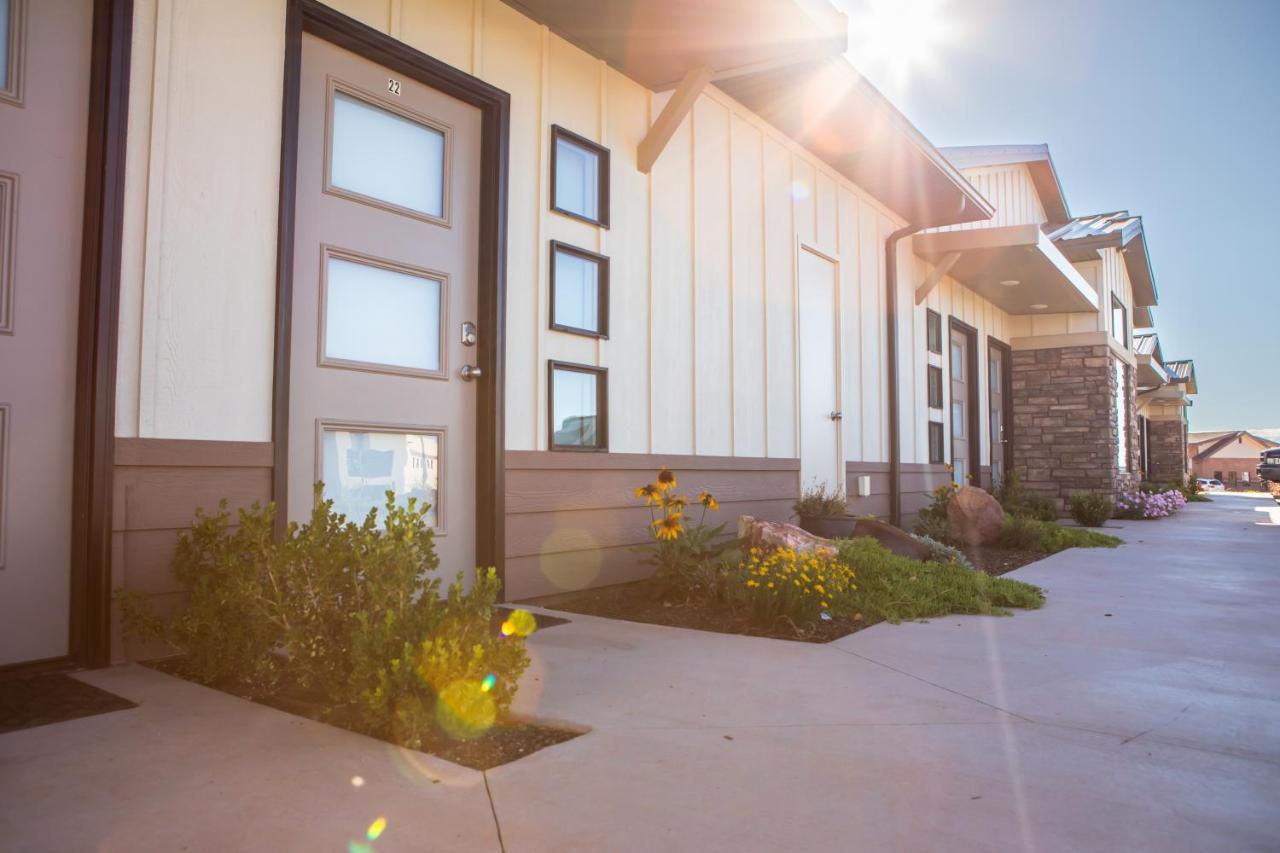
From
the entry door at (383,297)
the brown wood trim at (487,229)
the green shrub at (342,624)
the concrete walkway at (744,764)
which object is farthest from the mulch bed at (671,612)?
the green shrub at (342,624)

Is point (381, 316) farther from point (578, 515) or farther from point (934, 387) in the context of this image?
point (934, 387)

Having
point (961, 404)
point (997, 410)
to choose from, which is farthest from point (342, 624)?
point (997, 410)

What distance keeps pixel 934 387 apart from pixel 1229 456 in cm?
5484

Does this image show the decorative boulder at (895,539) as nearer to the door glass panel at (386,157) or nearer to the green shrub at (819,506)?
the green shrub at (819,506)

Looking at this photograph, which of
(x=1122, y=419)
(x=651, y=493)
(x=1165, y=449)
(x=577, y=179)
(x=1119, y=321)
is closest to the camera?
(x=651, y=493)

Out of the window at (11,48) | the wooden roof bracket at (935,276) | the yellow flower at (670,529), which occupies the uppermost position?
the wooden roof bracket at (935,276)

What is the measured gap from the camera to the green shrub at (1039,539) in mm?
7730

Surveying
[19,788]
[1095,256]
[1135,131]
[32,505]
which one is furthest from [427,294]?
[1135,131]

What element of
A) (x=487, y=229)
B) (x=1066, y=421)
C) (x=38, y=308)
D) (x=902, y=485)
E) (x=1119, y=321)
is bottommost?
(x=902, y=485)

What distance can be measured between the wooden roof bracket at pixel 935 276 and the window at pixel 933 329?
1.09 ft

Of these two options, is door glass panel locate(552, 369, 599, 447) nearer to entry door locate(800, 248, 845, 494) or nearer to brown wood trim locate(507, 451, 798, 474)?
brown wood trim locate(507, 451, 798, 474)

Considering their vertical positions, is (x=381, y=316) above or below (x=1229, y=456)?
above

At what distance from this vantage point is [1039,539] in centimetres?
775

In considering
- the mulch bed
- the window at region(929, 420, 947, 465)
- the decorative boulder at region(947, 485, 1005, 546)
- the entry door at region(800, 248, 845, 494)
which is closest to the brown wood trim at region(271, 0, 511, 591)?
the mulch bed
